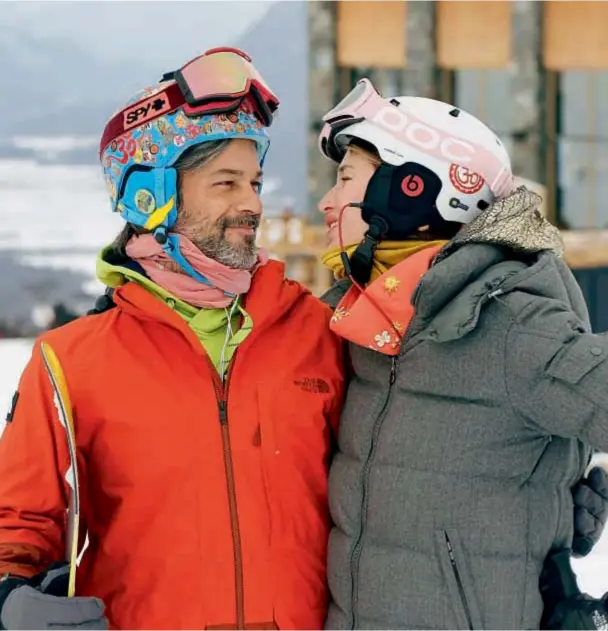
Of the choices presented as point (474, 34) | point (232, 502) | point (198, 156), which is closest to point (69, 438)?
point (232, 502)

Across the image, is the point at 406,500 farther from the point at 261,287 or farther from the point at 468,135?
the point at 468,135

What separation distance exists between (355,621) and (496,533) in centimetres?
31

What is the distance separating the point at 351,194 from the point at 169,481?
0.68m

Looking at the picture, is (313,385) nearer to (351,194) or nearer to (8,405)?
(351,194)

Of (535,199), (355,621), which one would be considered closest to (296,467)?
(355,621)

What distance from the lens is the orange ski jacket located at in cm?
162

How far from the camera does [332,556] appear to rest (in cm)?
169

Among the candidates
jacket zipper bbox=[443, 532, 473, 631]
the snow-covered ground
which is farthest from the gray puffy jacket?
the snow-covered ground

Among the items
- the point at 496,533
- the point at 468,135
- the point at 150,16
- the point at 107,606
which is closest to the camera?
the point at 496,533

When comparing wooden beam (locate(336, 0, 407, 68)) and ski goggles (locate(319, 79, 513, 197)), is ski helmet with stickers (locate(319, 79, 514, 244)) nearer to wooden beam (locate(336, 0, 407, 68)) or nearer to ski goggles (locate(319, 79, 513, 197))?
ski goggles (locate(319, 79, 513, 197))

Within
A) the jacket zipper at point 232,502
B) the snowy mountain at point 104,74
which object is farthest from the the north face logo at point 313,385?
the snowy mountain at point 104,74

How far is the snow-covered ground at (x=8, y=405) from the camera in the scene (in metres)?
3.31

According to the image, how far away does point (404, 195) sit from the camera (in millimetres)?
1763

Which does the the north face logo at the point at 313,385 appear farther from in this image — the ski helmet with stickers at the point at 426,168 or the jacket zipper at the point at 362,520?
the ski helmet with stickers at the point at 426,168
